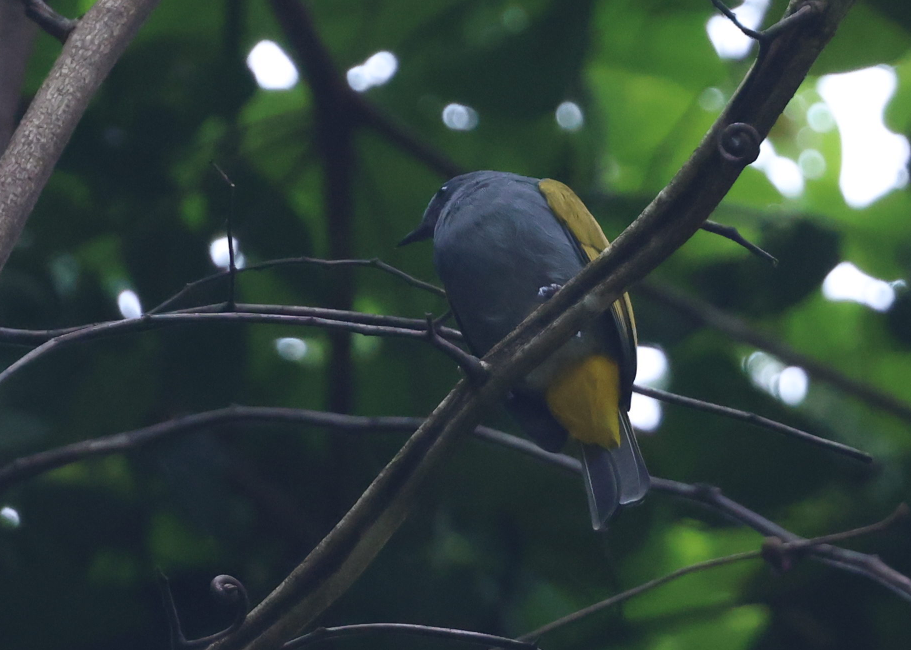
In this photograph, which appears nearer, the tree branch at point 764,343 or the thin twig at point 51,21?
the thin twig at point 51,21

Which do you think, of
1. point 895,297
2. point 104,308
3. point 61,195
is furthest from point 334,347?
point 895,297

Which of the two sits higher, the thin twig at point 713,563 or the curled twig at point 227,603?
the thin twig at point 713,563

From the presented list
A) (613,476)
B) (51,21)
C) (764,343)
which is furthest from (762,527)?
(51,21)

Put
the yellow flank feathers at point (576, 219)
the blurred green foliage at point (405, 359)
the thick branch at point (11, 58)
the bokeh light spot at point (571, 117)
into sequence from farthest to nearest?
the bokeh light spot at point (571, 117) < the blurred green foliage at point (405, 359) < the yellow flank feathers at point (576, 219) < the thick branch at point (11, 58)

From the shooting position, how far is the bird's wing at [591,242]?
279 centimetres

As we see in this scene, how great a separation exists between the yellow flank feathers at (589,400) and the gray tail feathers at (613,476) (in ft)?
0.10

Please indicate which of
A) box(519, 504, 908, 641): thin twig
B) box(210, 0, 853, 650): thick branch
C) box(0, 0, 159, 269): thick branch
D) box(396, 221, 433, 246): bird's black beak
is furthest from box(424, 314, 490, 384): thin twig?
box(396, 221, 433, 246): bird's black beak

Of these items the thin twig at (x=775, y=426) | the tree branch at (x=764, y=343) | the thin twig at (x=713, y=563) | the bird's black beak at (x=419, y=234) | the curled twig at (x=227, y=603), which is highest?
the tree branch at (x=764, y=343)

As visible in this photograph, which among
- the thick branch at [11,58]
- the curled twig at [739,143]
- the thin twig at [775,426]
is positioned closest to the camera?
the curled twig at [739,143]

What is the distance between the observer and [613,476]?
2721 mm

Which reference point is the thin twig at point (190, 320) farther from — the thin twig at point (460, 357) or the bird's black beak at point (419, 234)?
the bird's black beak at point (419, 234)

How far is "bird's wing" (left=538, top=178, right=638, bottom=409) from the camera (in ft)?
9.16

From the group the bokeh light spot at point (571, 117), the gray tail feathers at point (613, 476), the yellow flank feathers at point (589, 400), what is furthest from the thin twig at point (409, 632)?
the bokeh light spot at point (571, 117)

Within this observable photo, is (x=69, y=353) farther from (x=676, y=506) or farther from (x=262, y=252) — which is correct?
(x=676, y=506)
